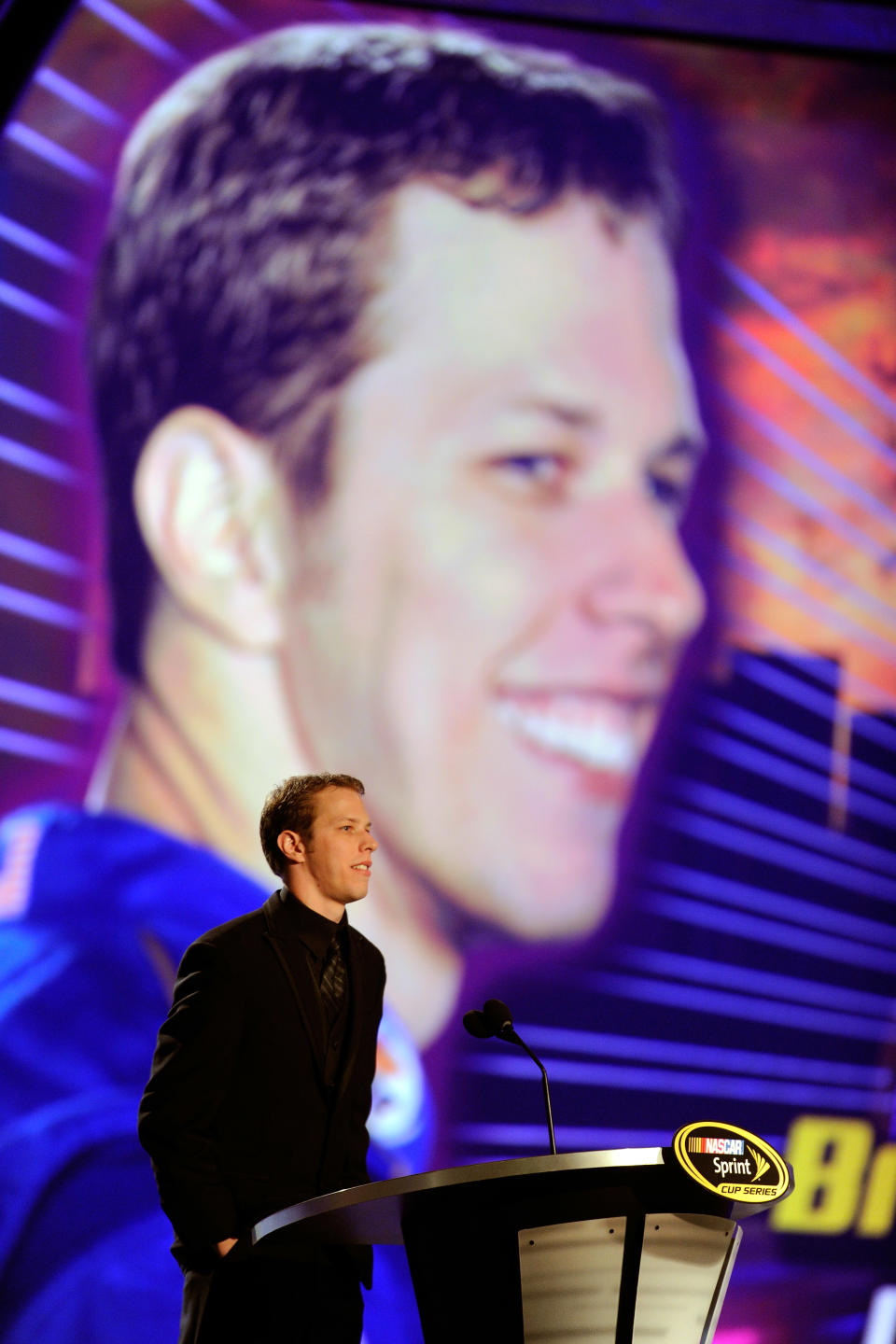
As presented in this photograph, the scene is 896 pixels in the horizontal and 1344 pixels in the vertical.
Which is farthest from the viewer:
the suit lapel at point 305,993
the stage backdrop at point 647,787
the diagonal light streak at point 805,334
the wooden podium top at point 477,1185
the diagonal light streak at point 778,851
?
the diagonal light streak at point 805,334

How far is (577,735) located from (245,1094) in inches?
77.4

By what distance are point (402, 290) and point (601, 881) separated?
157 cm

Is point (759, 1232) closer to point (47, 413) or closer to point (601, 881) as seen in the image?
point (601, 881)

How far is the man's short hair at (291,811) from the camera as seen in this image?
189 cm

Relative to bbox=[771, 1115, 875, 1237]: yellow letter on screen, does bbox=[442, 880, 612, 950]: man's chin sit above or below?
above

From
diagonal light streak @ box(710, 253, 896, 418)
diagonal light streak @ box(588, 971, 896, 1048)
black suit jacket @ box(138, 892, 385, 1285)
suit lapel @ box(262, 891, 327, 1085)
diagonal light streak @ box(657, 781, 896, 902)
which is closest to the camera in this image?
black suit jacket @ box(138, 892, 385, 1285)

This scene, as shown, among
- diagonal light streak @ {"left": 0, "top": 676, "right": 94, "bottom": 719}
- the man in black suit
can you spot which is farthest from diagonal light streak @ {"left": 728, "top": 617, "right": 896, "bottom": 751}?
the man in black suit

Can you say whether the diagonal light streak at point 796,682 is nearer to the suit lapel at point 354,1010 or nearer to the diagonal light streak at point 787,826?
the diagonal light streak at point 787,826

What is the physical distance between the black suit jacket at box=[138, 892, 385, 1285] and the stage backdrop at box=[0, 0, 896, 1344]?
62.0 inches

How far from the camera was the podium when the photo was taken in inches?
57.6

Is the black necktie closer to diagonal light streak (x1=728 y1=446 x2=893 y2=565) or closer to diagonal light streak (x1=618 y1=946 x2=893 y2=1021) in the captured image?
diagonal light streak (x1=618 y1=946 x2=893 y2=1021)

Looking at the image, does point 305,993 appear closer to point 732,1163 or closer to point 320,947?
point 320,947

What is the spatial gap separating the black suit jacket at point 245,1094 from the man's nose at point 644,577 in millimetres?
1986

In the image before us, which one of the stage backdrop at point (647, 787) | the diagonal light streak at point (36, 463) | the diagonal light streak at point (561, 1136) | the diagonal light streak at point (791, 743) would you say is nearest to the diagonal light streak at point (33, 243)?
the stage backdrop at point (647, 787)
